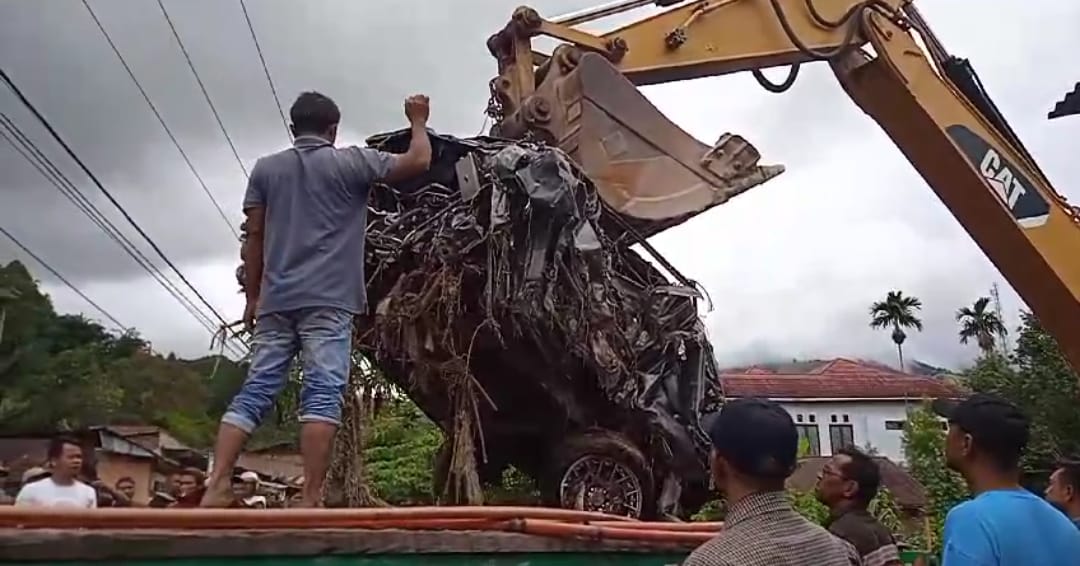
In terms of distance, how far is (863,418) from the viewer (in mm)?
42344

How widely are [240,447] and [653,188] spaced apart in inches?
154

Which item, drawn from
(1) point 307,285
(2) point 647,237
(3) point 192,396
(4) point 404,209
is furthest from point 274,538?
(3) point 192,396

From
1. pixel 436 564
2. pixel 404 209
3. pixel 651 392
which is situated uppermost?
pixel 404 209

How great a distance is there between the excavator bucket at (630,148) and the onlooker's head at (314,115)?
117 inches

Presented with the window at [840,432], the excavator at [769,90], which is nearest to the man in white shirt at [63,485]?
the excavator at [769,90]

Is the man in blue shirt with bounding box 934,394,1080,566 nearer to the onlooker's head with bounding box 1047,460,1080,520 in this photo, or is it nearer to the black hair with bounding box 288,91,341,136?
the onlooker's head with bounding box 1047,460,1080,520

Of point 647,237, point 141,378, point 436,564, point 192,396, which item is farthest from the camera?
point 141,378

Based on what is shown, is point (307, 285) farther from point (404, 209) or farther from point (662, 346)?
point (662, 346)

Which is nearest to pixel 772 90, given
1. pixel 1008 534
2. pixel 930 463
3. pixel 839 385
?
pixel 1008 534

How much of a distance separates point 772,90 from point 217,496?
227 inches

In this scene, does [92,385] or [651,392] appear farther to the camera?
[92,385]

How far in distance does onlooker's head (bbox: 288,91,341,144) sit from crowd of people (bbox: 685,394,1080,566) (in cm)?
190

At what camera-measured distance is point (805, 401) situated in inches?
1634

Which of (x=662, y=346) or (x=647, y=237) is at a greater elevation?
(x=647, y=237)
